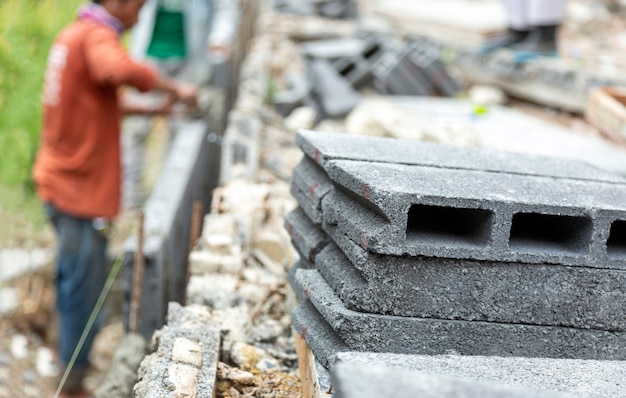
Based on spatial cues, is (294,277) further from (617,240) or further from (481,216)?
(617,240)

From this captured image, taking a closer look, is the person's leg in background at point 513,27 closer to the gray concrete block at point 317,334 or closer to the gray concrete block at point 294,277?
the gray concrete block at point 294,277

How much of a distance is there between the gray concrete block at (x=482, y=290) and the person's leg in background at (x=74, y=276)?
2920 millimetres

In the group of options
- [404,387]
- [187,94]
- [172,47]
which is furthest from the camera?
[172,47]

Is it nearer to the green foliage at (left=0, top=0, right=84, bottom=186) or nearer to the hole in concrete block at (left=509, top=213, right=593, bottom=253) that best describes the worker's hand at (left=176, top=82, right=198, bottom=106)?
the green foliage at (left=0, top=0, right=84, bottom=186)

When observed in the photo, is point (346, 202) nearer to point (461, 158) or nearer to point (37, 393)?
point (461, 158)

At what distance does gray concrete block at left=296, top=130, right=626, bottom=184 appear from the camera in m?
2.46

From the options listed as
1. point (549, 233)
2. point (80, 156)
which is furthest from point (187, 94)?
point (549, 233)

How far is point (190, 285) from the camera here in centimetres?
325

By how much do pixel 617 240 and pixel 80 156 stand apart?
3.47m

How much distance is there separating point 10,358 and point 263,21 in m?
7.78

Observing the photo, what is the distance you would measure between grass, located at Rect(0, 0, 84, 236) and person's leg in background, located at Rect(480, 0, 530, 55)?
4.56 meters

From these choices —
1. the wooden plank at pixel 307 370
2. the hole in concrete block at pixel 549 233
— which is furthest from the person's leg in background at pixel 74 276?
the hole in concrete block at pixel 549 233

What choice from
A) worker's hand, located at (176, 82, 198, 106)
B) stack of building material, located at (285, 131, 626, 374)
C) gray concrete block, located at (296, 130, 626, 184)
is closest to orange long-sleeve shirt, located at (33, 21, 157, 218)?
worker's hand, located at (176, 82, 198, 106)

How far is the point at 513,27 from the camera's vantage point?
25.3 ft
